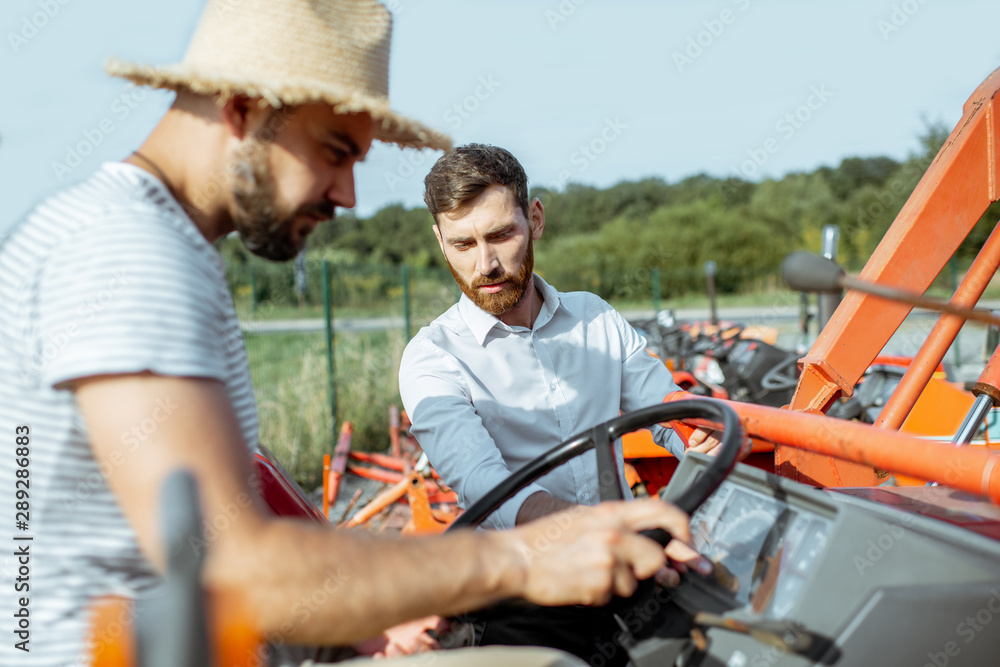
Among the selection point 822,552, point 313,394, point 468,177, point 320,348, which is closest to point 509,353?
point 468,177

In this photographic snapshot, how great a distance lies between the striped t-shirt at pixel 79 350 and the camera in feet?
3.05

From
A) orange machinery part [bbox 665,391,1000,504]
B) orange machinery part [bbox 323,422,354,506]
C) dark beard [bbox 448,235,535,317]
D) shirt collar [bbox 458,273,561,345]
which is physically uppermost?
dark beard [bbox 448,235,535,317]

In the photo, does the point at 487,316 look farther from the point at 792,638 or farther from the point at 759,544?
the point at 792,638

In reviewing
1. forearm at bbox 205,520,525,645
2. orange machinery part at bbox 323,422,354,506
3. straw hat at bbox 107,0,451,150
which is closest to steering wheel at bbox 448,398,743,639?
forearm at bbox 205,520,525,645

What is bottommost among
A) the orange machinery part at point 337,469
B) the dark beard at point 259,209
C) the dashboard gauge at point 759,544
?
the orange machinery part at point 337,469

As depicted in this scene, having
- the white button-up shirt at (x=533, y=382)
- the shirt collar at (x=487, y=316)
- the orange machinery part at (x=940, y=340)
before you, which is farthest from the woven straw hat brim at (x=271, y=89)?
the orange machinery part at (x=940, y=340)

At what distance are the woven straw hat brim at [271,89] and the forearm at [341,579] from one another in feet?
1.95

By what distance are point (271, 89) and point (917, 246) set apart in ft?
6.34

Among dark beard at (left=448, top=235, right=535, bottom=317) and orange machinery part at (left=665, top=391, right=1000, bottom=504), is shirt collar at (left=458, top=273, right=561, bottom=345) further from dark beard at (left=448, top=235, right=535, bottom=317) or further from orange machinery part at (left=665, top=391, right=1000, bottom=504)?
orange machinery part at (left=665, top=391, right=1000, bottom=504)

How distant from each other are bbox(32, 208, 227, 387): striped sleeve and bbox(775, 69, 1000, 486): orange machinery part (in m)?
1.82

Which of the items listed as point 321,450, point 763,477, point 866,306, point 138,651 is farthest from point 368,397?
point 138,651

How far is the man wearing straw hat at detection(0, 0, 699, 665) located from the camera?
90 centimetres

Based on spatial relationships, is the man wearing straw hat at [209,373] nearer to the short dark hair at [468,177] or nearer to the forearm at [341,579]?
the forearm at [341,579]

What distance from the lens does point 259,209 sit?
115cm
